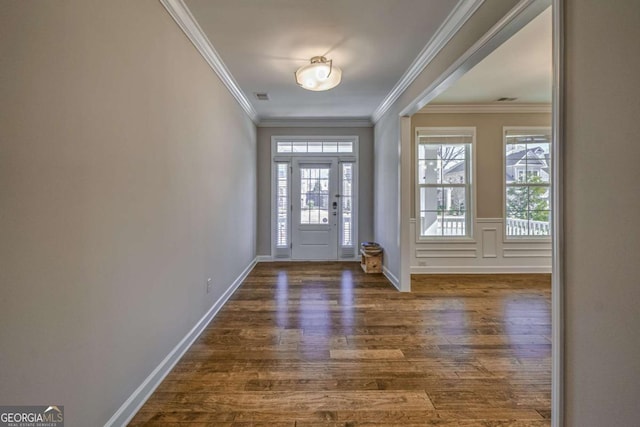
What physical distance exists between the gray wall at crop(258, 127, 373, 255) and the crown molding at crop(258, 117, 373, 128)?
6cm

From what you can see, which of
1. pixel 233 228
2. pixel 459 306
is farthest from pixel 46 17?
pixel 459 306

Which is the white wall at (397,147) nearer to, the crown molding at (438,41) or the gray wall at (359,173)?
the crown molding at (438,41)

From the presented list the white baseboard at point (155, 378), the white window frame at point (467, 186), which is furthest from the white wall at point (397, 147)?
the white baseboard at point (155, 378)

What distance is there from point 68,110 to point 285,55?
2210 mm

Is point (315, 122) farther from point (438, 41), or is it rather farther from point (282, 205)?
point (438, 41)

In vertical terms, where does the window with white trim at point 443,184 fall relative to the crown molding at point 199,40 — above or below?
below

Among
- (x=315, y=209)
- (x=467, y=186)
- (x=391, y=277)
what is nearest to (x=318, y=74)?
(x=391, y=277)

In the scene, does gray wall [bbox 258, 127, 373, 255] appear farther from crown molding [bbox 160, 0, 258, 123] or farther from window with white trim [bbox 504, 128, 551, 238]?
window with white trim [bbox 504, 128, 551, 238]

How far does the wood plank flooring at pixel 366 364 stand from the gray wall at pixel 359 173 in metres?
2.05

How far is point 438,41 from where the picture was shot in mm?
2559

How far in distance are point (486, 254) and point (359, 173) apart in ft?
8.38

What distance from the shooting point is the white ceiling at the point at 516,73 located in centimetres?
264

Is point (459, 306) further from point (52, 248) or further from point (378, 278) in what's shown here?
point (52, 248)

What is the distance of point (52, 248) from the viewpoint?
1.13m
